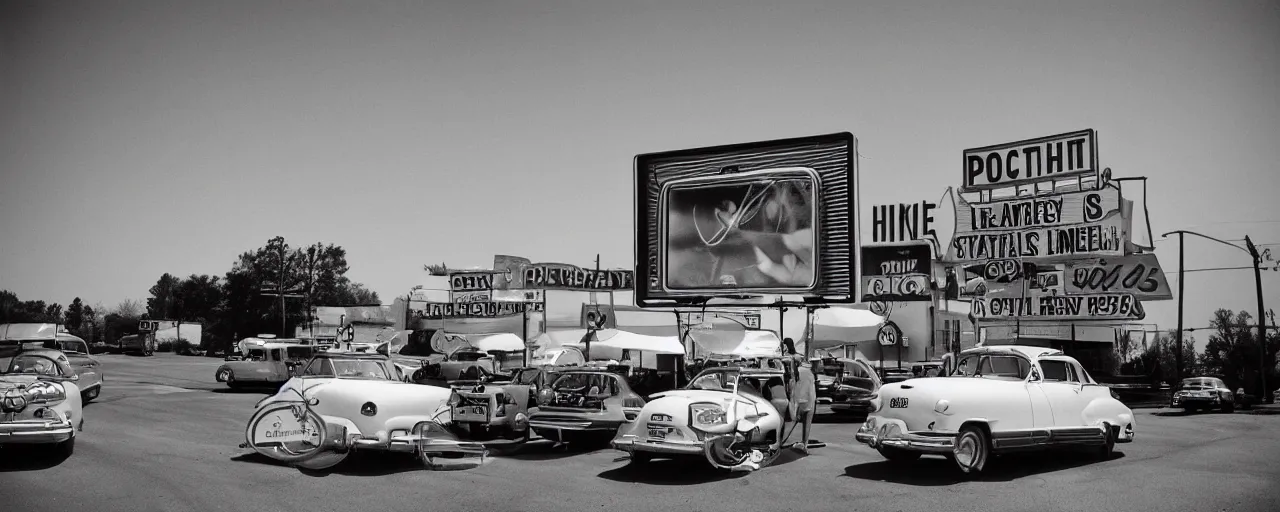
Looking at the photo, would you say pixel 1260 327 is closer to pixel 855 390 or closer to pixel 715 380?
pixel 855 390

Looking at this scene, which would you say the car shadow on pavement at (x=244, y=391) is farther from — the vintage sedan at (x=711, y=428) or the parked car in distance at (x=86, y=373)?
the vintage sedan at (x=711, y=428)

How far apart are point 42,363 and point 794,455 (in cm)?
1305

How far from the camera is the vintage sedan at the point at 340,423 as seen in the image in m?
11.4

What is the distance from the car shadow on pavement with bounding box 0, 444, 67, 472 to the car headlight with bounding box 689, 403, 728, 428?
7828mm

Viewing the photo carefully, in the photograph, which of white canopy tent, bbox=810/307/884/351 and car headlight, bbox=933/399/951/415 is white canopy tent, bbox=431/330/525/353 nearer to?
white canopy tent, bbox=810/307/884/351

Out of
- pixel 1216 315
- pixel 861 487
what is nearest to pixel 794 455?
pixel 861 487

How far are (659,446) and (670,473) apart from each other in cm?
56

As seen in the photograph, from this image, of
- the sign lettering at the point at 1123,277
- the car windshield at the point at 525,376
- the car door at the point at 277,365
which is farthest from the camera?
the car door at the point at 277,365

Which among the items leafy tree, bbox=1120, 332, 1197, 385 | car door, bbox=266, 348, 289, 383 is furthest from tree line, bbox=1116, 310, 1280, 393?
car door, bbox=266, 348, 289, 383

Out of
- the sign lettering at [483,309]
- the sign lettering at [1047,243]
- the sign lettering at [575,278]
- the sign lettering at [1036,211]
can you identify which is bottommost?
the sign lettering at [483,309]

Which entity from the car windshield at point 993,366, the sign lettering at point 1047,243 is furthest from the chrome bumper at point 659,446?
the sign lettering at point 1047,243

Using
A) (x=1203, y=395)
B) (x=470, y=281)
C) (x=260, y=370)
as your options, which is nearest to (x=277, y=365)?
(x=260, y=370)

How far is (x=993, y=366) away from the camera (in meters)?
13.1

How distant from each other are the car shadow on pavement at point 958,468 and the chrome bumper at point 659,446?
6.94ft
